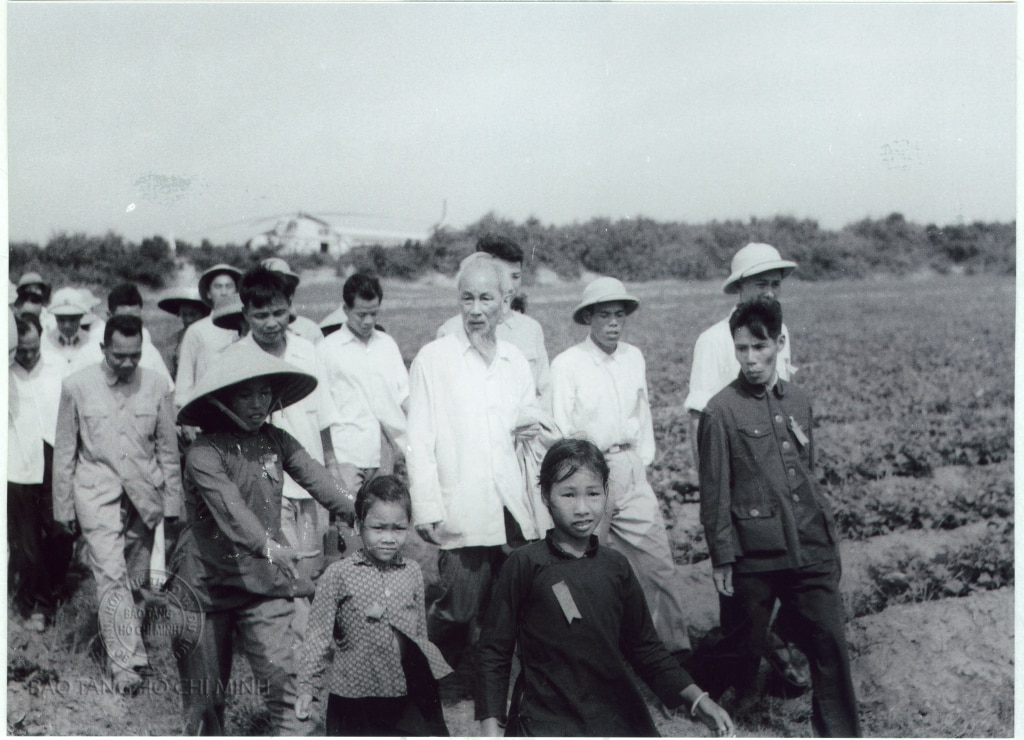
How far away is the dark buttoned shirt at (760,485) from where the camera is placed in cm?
406

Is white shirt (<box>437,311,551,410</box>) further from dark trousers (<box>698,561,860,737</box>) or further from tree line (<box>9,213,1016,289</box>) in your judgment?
dark trousers (<box>698,561,860,737</box>)

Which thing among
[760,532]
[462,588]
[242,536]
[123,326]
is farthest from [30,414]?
[760,532]

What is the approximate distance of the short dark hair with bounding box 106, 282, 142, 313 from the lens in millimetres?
5328

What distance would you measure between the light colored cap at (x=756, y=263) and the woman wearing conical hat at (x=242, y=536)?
6.77ft

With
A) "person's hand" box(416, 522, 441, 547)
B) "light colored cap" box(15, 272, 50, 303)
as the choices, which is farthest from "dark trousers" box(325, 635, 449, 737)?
"light colored cap" box(15, 272, 50, 303)

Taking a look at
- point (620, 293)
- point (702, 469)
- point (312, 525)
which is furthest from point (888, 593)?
point (312, 525)

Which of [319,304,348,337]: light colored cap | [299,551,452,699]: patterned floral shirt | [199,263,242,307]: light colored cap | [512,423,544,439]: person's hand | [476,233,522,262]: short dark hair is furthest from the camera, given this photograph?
[319,304,348,337]: light colored cap

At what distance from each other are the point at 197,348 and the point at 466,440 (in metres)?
1.57

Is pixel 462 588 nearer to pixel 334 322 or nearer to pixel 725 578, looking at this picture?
pixel 725 578

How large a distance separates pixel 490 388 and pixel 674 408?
4.06m

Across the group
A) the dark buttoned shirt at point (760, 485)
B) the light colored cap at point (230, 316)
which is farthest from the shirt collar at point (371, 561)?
the light colored cap at point (230, 316)

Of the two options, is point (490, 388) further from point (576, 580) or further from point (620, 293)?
point (576, 580)

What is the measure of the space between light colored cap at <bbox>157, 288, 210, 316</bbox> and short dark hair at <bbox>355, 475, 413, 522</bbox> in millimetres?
2473

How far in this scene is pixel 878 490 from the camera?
21.5ft
